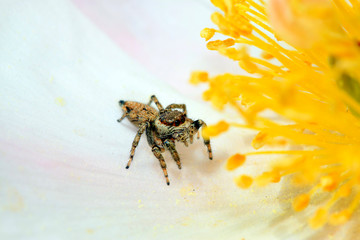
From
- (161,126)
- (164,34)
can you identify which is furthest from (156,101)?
(164,34)

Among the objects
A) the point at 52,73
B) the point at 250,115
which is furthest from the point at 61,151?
the point at 250,115

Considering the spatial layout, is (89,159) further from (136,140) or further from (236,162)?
(236,162)

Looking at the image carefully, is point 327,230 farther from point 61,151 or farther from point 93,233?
point 61,151

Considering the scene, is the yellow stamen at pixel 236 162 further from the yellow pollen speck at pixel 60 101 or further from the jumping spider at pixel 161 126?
the yellow pollen speck at pixel 60 101

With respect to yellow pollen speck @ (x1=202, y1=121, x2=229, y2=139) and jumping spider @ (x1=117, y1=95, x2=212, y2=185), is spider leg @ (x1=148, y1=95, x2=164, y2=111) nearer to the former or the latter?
jumping spider @ (x1=117, y1=95, x2=212, y2=185)

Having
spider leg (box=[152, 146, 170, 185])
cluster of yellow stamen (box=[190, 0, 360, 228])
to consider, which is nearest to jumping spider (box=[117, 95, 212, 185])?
spider leg (box=[152, 146, 170, 185])

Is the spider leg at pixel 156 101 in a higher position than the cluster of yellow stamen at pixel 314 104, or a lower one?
higher

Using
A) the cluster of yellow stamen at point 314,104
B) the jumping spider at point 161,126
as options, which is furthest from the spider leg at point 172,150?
the cluster of yellow stamen at point 314,104
